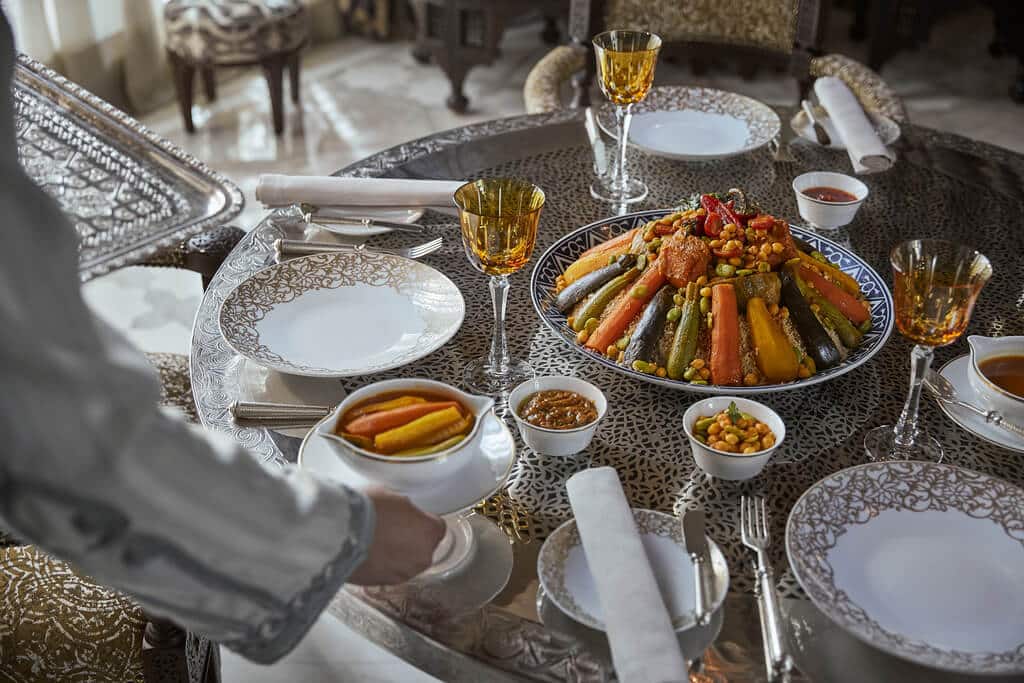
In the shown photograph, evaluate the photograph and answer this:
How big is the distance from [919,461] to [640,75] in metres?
0.90

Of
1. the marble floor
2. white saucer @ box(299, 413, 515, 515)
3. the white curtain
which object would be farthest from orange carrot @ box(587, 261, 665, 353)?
the white curtain

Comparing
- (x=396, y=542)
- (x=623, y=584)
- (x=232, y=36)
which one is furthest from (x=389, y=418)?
(x=232, y=36)

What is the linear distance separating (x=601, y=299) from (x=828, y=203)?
52cm

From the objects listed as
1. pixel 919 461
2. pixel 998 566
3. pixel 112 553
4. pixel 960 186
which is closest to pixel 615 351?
pixel 919 461

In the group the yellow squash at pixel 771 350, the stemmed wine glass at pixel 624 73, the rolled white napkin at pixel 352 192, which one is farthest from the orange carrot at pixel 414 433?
the stemmed wine glass at pixel 624 73

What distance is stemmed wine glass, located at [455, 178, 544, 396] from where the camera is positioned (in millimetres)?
1276

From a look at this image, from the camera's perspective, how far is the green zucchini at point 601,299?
145 centimetres

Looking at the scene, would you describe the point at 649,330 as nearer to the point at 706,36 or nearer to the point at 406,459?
the point at 406,459

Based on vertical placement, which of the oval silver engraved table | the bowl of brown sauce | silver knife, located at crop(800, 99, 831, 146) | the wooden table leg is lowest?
the wooden table leg

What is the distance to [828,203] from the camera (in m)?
1.72

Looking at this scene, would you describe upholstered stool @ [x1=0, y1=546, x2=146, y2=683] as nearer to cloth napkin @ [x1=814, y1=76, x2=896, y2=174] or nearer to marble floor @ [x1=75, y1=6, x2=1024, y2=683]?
cloth napkin @ [x1=814, y1=76, x2=896, y2=174]

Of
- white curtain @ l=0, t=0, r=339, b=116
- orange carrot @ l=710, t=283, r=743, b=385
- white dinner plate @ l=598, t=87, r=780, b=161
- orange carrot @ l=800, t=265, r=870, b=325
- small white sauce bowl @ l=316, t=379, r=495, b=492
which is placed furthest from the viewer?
white curtain @ l=0, t=0, r=339, b=116

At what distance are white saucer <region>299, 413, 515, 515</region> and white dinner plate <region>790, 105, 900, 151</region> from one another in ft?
3.74

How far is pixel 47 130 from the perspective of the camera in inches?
75.7
